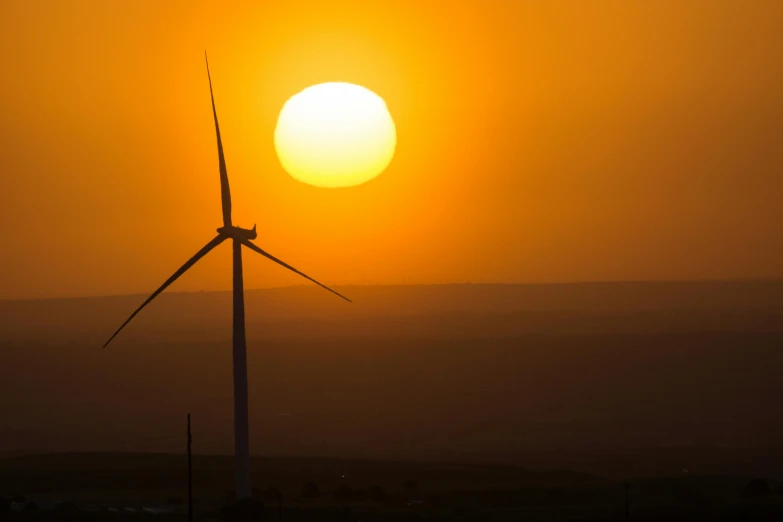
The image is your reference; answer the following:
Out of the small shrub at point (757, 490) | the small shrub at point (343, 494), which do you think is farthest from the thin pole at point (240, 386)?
the small shrub at point (757, 490)

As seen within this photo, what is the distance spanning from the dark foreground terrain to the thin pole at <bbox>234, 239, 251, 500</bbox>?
10.0 ft

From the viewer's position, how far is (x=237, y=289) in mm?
89438

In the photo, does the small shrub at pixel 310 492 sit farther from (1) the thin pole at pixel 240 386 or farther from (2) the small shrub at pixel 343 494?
(1) the thin pole at pixel 240 386

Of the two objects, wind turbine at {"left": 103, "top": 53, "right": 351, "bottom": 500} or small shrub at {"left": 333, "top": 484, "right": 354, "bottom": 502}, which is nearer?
wind turbine at {"left": 103, "top": 53, "right": 351, "bottom": 500}

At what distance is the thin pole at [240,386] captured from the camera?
87188 mm

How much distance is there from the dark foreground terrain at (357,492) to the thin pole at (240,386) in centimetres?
305

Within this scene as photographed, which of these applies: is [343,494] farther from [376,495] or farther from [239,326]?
[239,326]

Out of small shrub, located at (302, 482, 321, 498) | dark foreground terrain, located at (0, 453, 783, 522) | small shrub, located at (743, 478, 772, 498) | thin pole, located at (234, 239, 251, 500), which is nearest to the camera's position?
thin pole, located at (234, 239, 251, 500)

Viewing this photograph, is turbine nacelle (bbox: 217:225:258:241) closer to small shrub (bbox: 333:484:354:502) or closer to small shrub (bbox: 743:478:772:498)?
small shrub (bbox: 333:484:354:502)

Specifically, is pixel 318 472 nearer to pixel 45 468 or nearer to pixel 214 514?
pixel 45 468

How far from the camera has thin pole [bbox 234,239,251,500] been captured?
286 ft

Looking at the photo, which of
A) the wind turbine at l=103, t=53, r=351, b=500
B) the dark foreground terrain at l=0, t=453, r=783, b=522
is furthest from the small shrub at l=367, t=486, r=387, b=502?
the wind turbine at l=103, t=53, r=351, b=500

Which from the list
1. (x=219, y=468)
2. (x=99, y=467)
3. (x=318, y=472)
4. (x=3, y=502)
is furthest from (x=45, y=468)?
(x=3, y=502)

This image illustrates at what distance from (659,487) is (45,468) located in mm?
62279
